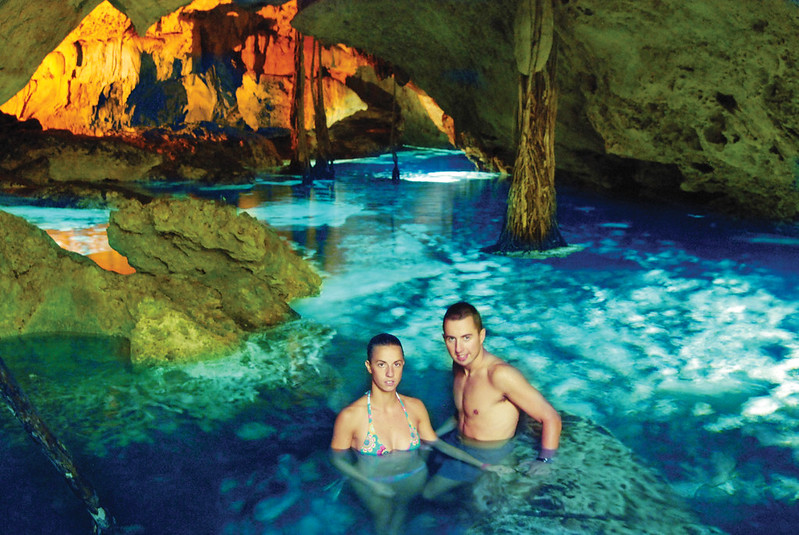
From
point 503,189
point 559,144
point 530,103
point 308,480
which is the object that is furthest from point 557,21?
point 308,480

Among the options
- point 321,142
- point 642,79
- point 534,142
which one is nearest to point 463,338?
point 534,142

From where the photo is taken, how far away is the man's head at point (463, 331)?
10.5 ft

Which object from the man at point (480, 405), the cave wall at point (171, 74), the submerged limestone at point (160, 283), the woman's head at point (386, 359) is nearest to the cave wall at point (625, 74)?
the submerged limestone at point (160, 283)

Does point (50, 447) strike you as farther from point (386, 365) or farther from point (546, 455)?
point (546, 455)

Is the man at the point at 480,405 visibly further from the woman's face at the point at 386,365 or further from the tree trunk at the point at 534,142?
the tree trunk at the point at 534,142

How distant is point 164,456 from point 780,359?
396 centimetres

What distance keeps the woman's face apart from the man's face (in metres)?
0.28

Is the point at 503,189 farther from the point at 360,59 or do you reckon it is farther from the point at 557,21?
the point at 360,59

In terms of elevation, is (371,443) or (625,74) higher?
(625,74)

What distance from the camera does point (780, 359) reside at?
15.1 ft

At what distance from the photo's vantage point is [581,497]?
2.98 metres

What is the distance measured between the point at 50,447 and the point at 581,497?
7.26 ft

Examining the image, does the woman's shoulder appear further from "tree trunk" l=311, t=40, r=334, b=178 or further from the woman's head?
"tree trunk" l=311, t=40, r=334, b=178

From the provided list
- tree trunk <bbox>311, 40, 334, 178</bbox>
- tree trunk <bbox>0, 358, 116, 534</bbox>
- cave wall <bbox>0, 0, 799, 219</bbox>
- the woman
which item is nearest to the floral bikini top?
the woman
